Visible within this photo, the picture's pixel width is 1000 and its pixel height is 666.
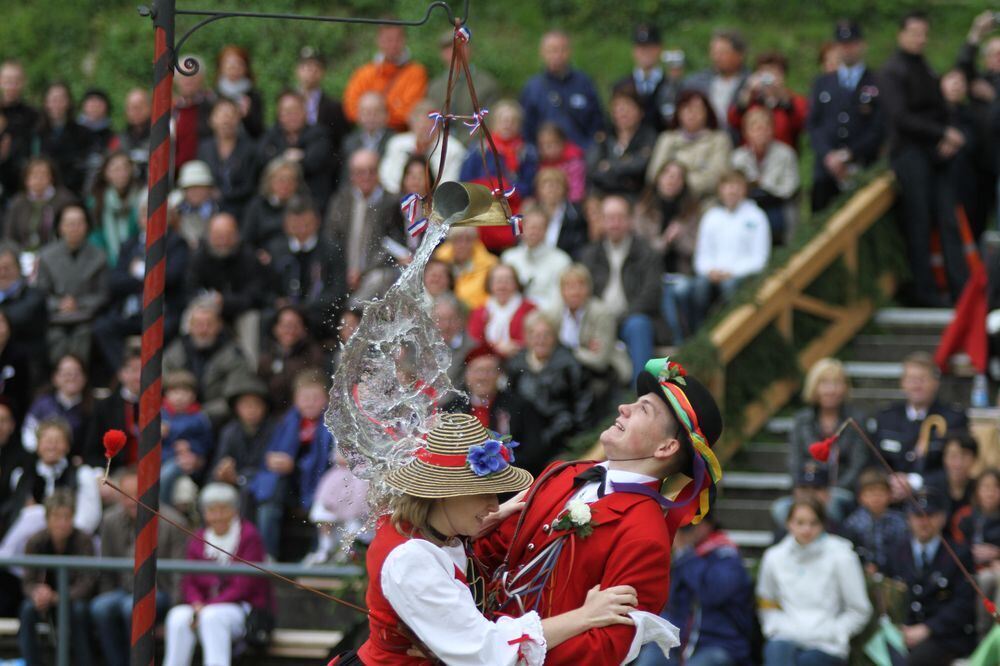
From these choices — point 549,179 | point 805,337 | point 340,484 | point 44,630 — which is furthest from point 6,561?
point 805,337

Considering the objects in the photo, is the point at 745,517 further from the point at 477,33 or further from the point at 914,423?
the point at 477,33

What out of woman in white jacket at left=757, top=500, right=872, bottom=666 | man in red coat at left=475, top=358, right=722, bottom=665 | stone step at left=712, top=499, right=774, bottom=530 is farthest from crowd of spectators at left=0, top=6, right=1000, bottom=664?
man in red coat at left=475, top=358, right=722, bottom=665

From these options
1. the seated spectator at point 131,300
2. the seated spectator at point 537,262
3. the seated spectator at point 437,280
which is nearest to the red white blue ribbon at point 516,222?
the seated spectator at point 437,280

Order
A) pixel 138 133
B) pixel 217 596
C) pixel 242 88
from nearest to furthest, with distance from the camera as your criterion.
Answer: pixel 217 596
pixel 242 88
pixel 138 133

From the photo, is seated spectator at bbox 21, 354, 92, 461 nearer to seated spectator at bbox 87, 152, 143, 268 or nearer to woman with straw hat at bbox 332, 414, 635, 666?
seated spectator at bbox 87, 152, 143, 268

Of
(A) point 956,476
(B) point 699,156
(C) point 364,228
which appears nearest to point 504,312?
(C) point 364,228

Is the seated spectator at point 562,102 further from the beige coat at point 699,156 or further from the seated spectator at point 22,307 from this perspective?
the seated spectator at point 22,307

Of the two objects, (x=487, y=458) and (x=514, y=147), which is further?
(x=514, y=147)

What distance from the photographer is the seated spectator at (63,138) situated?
15.2 meters

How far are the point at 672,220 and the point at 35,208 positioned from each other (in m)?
5.25

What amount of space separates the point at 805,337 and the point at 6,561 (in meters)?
5.81

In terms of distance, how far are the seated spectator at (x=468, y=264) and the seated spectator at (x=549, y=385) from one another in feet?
2.49

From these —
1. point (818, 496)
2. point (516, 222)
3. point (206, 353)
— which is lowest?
point (818, 496)

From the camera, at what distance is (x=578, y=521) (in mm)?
5594
